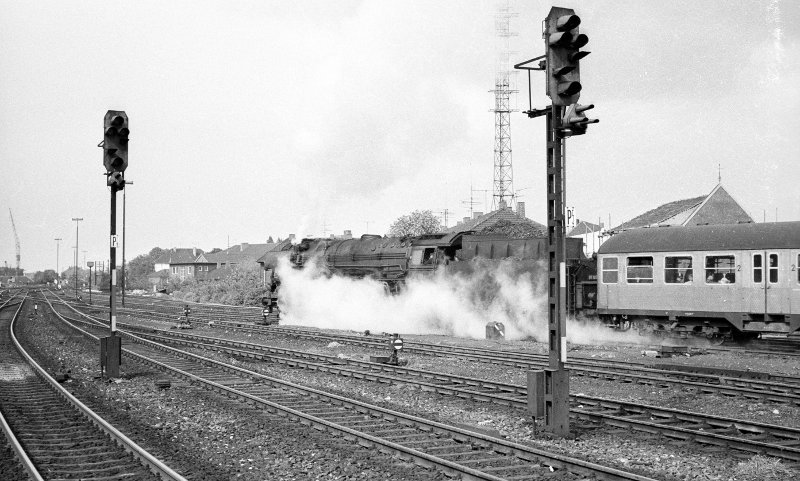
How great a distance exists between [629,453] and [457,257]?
744 inches

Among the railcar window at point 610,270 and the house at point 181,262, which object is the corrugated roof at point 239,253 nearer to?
the house at point 181,262

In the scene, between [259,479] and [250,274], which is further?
[250,274]

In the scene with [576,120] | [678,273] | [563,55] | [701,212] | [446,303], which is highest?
[701,212]

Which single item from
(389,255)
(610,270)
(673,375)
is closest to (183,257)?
(389,255)

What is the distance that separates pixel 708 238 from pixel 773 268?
2.04 metres

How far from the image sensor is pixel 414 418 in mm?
11141

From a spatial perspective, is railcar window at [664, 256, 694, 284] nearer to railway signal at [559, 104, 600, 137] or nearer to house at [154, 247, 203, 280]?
railway signal at [559, 104, 600, 137]

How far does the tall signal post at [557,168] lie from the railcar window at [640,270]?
13.1m

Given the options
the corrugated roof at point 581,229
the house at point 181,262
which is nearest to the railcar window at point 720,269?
the corrugated roof at point 581,229

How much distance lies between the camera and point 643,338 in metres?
23.9

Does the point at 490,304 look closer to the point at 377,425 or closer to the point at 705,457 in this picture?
the point at 377,425

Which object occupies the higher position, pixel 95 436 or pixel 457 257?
pixel 457 257

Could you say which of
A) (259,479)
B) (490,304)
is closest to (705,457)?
(259,479)

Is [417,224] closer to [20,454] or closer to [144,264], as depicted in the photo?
[20,454]
